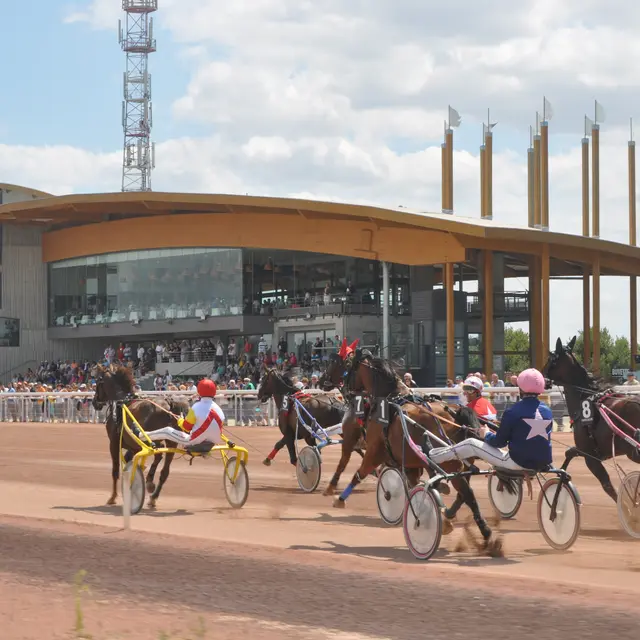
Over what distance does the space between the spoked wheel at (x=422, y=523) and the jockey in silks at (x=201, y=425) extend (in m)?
3.98

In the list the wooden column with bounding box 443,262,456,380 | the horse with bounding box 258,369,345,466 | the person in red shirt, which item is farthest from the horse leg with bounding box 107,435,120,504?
the wooden column with bounding box 443,262,456,380

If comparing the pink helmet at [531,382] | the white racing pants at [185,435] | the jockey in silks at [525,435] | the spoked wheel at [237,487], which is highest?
the pink helmet at [531,382]

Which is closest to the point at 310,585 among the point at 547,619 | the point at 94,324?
the point at 547,619

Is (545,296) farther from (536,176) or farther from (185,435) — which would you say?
(185,435)

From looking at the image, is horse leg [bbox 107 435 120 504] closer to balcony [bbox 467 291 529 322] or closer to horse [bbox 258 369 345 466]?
horse [bbox 258 369 345 466]

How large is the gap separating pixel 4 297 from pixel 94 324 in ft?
16.4

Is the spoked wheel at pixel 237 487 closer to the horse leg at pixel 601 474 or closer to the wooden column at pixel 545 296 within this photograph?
the horse leg at pixel 601 474

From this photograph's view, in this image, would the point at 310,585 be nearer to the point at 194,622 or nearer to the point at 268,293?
the point at 194,622

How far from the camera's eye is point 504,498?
11.6 meters

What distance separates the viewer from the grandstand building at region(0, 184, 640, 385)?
1531 inches

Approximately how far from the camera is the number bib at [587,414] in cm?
1108

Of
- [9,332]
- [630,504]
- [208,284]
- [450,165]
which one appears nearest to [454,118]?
[450,165]

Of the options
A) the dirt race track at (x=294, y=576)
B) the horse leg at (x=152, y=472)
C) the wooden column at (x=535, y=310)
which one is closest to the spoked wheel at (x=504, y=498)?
the dirt race track at (x=294, y=576)

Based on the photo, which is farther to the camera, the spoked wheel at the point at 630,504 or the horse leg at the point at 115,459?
the horse leg at the point at 115,459
